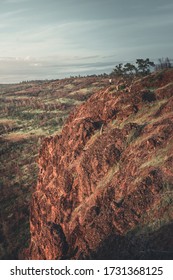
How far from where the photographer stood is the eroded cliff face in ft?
86.8

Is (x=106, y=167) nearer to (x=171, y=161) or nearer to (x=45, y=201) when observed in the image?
(x=171, y=161)

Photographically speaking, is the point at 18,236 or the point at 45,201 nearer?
the point at 45,201

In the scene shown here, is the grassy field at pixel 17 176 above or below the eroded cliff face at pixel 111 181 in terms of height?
below

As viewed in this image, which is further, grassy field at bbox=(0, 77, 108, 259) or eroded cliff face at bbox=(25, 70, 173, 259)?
grassy field at bbox=(0, 77, 108, 259)

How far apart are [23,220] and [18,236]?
686 cm

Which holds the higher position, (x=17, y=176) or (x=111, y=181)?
(x=111, y=181)

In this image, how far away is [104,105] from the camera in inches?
1935

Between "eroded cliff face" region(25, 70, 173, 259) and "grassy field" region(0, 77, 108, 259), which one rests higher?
"eroded cliff face" region(25, 70, 173, 259)

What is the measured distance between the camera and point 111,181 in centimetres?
3369

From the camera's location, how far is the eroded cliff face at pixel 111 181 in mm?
26469

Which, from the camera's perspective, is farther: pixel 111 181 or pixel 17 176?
pixel 17 176

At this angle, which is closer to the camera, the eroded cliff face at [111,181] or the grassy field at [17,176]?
the eroded cliff face at [111,181]
